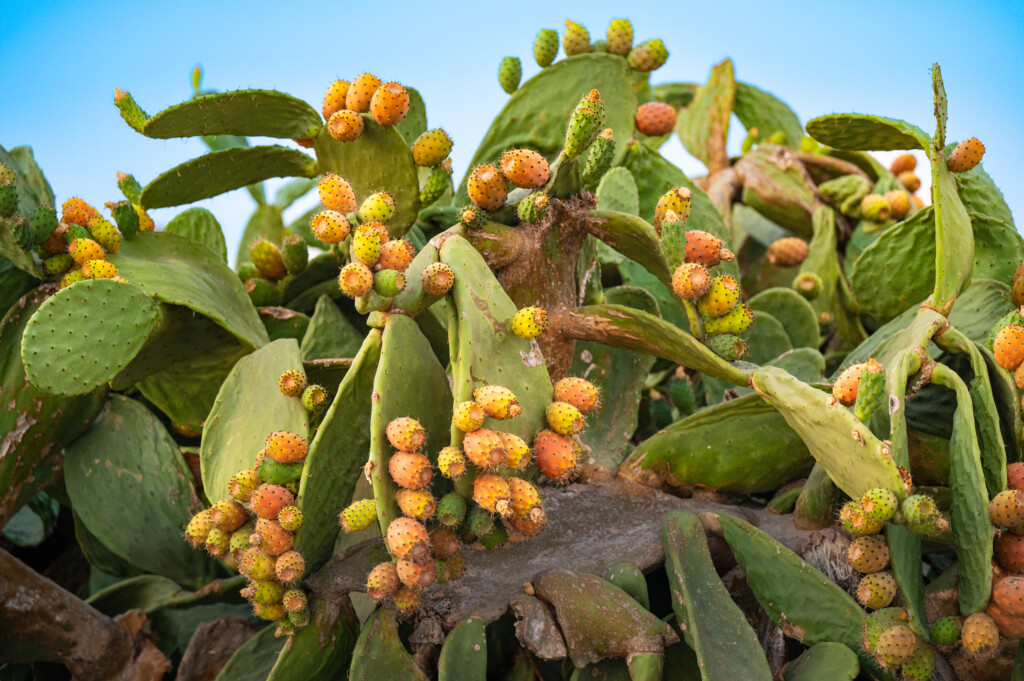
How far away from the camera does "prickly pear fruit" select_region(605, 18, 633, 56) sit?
1.71 meters

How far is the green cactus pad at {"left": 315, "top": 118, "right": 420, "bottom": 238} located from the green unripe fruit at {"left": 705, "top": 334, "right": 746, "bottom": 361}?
1.75ft

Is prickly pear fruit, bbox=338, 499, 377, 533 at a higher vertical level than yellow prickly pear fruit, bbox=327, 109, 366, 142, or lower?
lower

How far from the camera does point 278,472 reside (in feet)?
3.66

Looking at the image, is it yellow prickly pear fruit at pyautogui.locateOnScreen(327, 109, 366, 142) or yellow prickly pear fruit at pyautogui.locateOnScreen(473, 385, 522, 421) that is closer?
A: yellow prickly pear fruit at pyautogui.locateOnScreen(473, 385, 522, 421)

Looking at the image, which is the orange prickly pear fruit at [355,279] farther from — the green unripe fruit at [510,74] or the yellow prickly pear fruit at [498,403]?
the green unripe fruit at [510,74]

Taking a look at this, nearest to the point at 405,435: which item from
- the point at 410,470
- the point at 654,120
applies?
the point at 410,470

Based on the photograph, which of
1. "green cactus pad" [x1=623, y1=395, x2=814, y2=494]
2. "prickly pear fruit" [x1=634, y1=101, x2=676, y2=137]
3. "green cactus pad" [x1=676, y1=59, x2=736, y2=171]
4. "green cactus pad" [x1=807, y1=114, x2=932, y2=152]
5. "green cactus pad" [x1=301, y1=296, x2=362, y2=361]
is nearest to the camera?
"green cactus pad" [x1=807, y1=114, x2=932, y2=152]

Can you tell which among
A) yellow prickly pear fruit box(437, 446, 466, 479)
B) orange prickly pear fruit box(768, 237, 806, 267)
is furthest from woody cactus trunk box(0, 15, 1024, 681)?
orange prickly pear fruit box(768, 237, 806, 267)

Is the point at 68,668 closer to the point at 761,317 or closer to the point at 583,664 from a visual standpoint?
the point at 583,664

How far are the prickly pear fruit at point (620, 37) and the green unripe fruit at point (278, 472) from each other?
1.11m

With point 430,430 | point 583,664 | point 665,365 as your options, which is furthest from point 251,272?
point 583,664

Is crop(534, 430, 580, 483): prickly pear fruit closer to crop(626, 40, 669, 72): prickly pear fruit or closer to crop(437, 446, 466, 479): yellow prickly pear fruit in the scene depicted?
crop(437, 446, 466, 479): yellow prickly pear fruit

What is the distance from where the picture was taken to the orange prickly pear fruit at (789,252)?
218 cm

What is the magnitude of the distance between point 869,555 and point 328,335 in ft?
3.38
